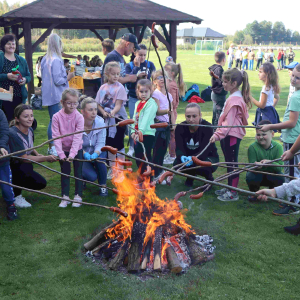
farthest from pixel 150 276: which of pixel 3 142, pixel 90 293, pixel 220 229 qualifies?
pixel 3 142

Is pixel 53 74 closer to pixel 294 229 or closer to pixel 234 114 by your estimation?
pixel 234 114

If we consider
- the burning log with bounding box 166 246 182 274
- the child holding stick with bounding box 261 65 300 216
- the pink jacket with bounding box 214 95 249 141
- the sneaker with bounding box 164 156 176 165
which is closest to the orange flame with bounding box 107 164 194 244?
the burning log with bounding box 166 246 182 274

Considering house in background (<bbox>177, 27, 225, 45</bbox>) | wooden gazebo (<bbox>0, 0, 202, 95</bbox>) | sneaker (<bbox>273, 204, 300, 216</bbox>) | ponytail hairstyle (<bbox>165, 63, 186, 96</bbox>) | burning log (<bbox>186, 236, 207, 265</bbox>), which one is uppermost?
house in background (<bbox>177, 27, 225, 45</bbox>)

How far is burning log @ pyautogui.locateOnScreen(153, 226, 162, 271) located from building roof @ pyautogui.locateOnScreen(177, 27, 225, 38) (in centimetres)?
10417

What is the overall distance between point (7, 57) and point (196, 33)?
10668 cm

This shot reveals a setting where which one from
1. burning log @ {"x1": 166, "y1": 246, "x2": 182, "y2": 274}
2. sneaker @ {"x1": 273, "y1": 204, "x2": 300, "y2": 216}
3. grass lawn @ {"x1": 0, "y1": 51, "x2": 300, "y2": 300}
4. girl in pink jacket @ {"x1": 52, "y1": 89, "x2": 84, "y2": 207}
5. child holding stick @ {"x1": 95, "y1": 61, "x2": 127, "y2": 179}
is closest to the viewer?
grass lawn @ {"x1": 0, "y1": 51, "x2": 300, "y2": 300}

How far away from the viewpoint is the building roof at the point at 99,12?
12180 mm

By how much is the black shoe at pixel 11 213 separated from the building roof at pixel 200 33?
104 m

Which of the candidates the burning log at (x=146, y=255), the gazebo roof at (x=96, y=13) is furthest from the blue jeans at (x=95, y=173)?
the gazebo roof at (x=96, y=13)

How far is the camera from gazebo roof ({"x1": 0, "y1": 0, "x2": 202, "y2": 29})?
12156mm

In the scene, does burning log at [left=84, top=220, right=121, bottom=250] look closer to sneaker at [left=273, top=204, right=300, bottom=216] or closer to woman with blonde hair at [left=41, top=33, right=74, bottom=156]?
sneaker at [left=273, top=204, right=300, bottom=216]

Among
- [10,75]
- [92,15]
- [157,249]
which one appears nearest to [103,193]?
[157,249]

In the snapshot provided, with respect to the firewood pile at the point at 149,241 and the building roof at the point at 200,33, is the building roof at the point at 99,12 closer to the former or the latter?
the firewood pile at the point at 149,241

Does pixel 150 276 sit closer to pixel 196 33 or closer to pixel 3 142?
pixel 3 142
